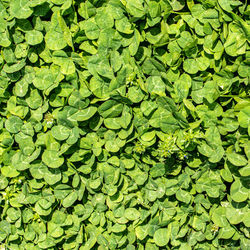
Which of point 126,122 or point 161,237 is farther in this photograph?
point 161,237

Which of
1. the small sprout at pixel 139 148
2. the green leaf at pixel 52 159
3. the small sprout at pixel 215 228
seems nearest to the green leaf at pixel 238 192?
the small sprout at pixel 215 228

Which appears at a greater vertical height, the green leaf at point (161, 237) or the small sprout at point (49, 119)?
the small sprout at point (49, 119)

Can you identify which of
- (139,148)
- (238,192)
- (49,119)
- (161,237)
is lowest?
(161,237)

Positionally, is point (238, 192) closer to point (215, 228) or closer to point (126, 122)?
point (215, 228)

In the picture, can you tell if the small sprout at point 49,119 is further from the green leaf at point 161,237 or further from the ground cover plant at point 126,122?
the green leaf at point 161,237

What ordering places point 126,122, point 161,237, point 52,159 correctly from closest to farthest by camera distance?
point 126,122 → point 52,159 → point 161,237

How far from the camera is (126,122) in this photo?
2807 mm

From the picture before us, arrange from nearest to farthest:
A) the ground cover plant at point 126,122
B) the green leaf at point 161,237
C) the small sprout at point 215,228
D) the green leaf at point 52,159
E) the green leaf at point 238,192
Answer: the ground cover plant at point 126,122 < the green leaf at point 238,192 < the green leaf at point 52,159 < the small sprout at point 215,228 < the green leaf at point 161,237

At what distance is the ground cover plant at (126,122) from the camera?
2.61 m

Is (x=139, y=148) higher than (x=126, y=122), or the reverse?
(x=126, y=122)

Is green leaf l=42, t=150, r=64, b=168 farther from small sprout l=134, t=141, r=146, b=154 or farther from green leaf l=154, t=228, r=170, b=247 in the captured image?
green leaf l=154, t=228, r=170, b=247

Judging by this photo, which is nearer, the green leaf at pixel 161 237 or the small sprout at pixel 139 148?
the small sprout at pixel 139 148

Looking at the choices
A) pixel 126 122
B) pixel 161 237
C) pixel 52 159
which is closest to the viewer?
pixel 126 122

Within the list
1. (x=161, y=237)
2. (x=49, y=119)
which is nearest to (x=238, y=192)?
(x=161, y=237)
